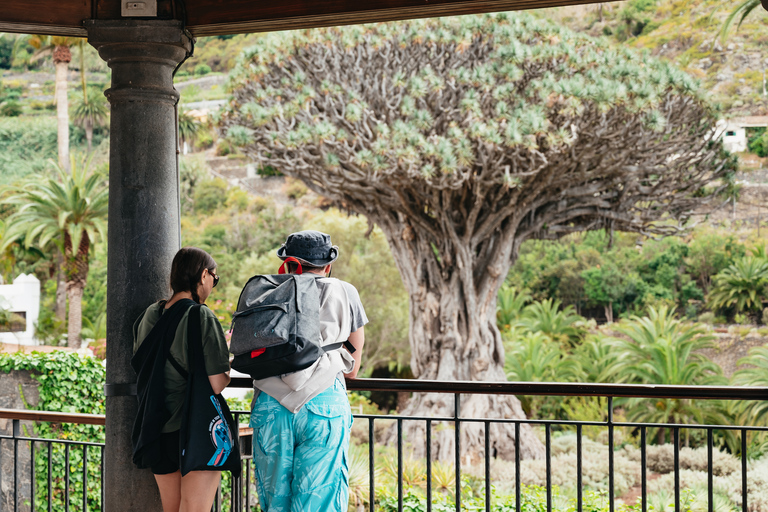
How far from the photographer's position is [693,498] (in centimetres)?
864

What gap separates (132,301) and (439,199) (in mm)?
9444

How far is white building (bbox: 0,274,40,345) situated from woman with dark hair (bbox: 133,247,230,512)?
21481 mm

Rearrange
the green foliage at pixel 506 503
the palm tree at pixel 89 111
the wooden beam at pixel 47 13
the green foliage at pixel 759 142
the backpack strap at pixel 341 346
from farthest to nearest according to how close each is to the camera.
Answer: the palm tree at pixel 89 111 < the green foliage at pixel 759 142 < the green foliage at pixel 506 503 < the wooden beam at pixel 47 13 < the backpack strap at pixel 341 346

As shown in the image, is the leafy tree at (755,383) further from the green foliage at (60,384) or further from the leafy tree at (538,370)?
the green foliage at (60,384)

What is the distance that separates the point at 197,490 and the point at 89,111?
118 ft

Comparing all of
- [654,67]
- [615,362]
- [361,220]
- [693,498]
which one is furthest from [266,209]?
[693,498]

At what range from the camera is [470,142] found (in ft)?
36.1

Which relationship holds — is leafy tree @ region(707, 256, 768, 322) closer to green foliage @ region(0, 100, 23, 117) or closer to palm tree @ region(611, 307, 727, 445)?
palm tree @ region(611, 307, 727, 445)

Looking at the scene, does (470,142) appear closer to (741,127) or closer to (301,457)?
(301,457)

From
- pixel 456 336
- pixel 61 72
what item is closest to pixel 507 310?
pixel 456 336

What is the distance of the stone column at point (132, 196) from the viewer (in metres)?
2.69

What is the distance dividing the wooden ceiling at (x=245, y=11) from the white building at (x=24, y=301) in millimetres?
20947

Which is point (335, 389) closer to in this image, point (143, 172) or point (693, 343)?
point (143, 172)

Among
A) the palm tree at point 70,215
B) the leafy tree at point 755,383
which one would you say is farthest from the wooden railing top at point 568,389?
the palm tree at point 70,215
